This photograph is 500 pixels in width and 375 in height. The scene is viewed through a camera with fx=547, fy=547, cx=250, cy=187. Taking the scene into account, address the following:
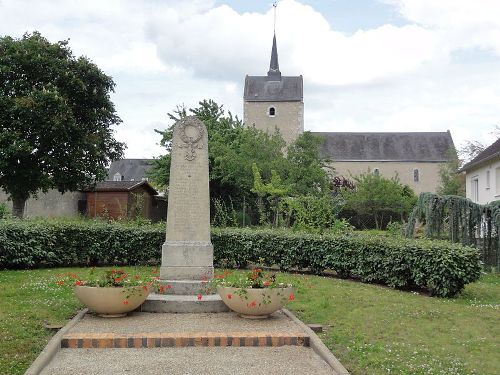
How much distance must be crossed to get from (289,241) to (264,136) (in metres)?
20.9

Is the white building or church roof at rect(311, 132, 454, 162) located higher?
church roof at rect(311, 132, 454, 162)

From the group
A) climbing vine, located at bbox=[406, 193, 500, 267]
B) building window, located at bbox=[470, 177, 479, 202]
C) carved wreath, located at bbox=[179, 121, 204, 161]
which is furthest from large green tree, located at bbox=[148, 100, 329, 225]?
carved wreath, located at bbox=[179, 121, 204, 161]

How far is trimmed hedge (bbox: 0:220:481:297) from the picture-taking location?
11.6 meters

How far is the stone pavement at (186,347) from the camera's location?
20.6 ft

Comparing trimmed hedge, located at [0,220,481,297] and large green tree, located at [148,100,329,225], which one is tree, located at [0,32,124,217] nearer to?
large green tree, located at [148,100,329,225]

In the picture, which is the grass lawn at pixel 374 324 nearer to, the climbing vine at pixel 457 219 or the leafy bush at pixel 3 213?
the climbing vine at pixel 457 219

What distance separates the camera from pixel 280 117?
200 ft

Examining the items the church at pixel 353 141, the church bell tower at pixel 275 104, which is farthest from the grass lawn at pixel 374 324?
the church at pixel 353 141

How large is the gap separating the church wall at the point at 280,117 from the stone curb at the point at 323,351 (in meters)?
53.0

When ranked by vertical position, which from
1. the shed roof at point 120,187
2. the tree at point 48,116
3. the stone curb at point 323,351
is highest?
the tree at point 48,116

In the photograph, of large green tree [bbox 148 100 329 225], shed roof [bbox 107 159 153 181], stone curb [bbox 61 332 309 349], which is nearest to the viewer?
stone curb [bbox 61 332 309 349]

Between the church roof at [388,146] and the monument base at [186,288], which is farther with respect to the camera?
the church roof at [388,146]

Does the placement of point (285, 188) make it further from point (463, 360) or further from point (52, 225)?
point (463, 360)

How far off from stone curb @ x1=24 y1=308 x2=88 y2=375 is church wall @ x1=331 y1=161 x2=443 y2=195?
200 ft
